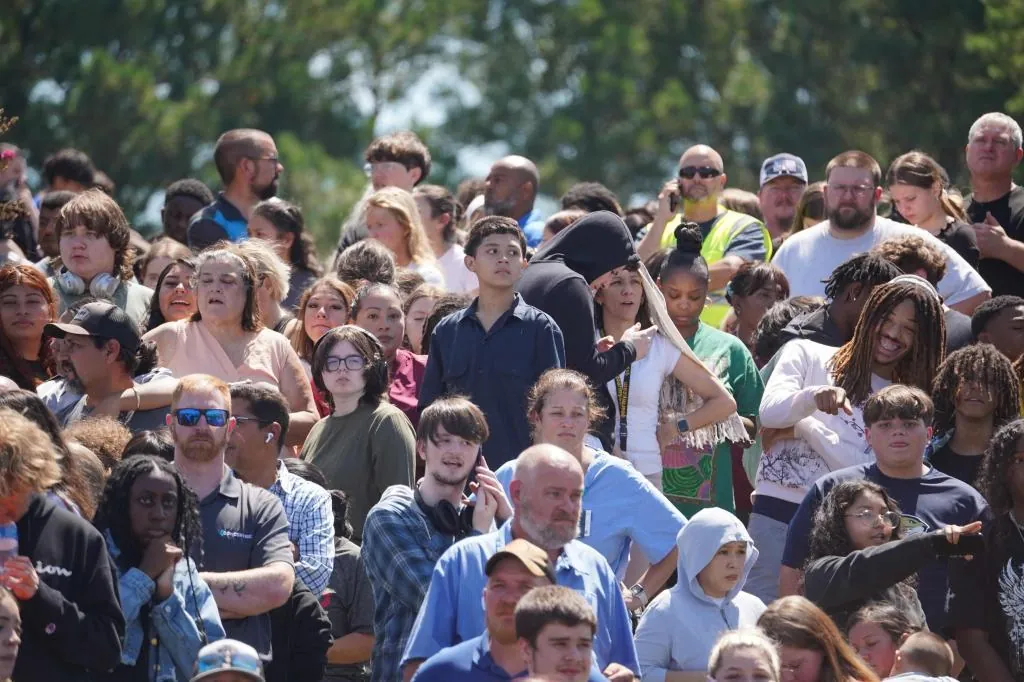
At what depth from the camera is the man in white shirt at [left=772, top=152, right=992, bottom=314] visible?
38.6 ft

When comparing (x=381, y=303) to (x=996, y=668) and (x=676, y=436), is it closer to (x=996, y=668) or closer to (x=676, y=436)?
(x=676, y=436)

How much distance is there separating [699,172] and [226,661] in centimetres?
646

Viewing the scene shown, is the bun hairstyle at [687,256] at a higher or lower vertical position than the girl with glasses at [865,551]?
higher

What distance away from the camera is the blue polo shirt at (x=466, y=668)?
7105 mm

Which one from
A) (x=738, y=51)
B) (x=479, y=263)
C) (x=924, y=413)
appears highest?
(x=738, y=51)

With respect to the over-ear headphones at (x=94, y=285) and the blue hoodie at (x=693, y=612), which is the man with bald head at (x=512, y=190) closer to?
the over-ear headphones at (x=94, y=285)

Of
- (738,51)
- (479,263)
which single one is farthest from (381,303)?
(738,51)

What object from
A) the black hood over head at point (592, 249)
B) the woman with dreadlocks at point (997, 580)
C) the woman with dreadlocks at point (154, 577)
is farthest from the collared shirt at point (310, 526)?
the woman with dreadlocks at point (997, 580)

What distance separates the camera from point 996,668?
8.80 metres

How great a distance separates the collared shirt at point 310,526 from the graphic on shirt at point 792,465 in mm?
2225

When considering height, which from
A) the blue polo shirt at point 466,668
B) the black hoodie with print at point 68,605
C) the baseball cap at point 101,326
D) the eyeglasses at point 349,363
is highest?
the baseball cap at point 101,326

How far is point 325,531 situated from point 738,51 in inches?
A: 1162

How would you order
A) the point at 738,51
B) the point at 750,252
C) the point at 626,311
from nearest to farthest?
the point at 626,311 < the point at 750,252 < the point at 738,51

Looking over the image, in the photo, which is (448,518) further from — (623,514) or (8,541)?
(8,541)
